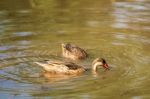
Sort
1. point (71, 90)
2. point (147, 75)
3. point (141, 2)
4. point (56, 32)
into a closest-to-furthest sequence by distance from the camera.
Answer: point (71, 90), point (147, 75), point (56, 32), point (141, 2)

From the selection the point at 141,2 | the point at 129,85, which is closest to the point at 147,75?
the point at 129,85

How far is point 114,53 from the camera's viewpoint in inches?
533

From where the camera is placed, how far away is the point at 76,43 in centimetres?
1484

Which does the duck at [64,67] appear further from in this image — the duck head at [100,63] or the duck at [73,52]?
the duck at [73,52]

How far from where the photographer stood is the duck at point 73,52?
1349 centimetres

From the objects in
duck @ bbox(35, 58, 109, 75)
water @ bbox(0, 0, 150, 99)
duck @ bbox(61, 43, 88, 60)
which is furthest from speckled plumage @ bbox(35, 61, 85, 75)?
duck @ bbox(61, 43, 88, 60)

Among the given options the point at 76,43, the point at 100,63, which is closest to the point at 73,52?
the point at 76,43

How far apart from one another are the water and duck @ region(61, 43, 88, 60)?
0.19 meters

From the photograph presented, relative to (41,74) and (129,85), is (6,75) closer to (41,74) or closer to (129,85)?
(41,74)

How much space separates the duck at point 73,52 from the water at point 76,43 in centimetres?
19

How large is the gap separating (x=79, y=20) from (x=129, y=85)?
20.4 feet

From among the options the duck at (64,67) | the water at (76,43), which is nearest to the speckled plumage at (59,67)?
the duck at (64,67)

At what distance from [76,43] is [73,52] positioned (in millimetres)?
1191

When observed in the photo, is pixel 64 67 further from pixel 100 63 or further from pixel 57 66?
pixel 100 63
